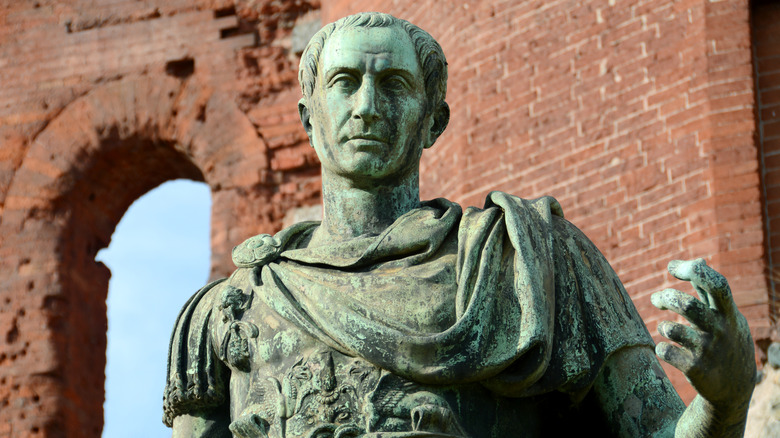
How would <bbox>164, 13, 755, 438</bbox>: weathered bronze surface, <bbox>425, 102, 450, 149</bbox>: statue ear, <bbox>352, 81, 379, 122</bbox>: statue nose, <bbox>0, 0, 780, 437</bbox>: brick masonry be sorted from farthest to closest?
<bbox>0, 0, 780, 437</bbox>: brick masonry
<bbox>425, 102, 450, 149</bbox>: statue ear
<bbox>352, 81, 379, 122</bbox>: statue nose
<bbox>164, 13, 755, 438</bbox>: weathered bronze surface

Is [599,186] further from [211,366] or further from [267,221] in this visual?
[211,366]

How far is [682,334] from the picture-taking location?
3393 mm

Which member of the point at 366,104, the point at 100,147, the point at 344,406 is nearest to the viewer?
the point at 344,406

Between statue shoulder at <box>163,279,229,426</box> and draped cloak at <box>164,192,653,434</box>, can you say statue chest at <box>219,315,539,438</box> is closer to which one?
draped cloak at <box>164,192,653,434</box>

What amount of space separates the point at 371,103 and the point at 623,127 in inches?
184

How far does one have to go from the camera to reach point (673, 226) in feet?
26.7

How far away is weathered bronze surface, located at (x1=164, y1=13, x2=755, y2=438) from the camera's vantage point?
372 cm

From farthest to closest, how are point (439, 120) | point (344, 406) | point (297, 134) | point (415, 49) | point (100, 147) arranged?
point (100, 147), point (297, 134), point (439, 120), point (415, 49), point (344, 406)

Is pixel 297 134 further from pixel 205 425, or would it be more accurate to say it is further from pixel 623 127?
pixel 205 425

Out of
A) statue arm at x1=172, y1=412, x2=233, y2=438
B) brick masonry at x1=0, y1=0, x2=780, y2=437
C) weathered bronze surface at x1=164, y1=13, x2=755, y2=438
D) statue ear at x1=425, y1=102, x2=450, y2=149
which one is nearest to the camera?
weathered bronze surface at x1=164, y1=13, x2=755, y2=438

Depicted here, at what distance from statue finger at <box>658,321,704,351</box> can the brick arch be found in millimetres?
7568

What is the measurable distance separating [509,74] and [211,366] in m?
5.15

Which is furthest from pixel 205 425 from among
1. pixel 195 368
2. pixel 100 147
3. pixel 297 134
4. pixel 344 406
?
pixel 100 147

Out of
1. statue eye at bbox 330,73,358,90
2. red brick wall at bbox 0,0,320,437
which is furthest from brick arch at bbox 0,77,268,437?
statue eye at bbox 330,73,358,90
